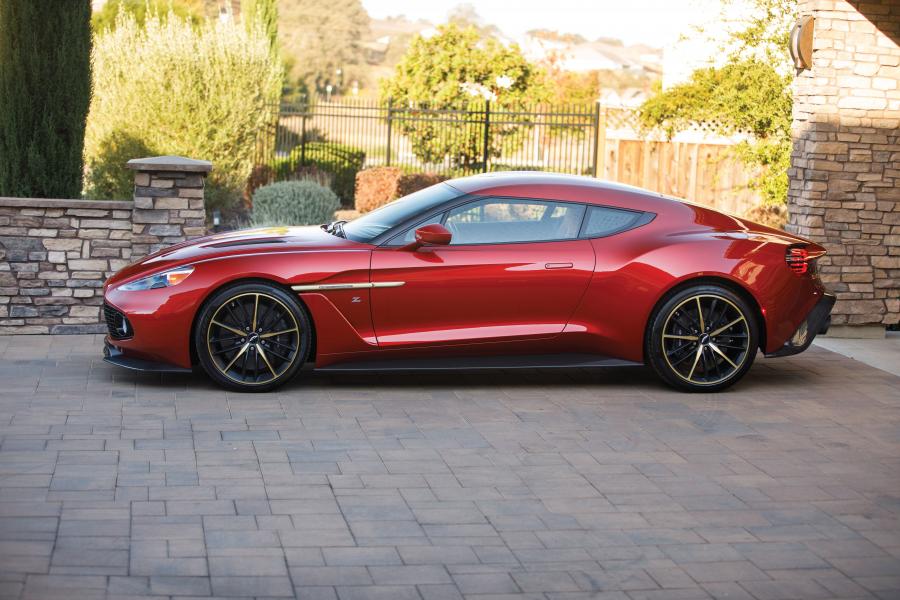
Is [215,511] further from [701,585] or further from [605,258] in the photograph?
[605,258]

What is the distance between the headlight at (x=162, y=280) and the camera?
7793 millimetres

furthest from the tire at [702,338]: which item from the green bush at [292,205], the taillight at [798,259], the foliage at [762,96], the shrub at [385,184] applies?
the shrub at [385,184]

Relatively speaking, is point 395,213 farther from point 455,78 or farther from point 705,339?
point 455,78

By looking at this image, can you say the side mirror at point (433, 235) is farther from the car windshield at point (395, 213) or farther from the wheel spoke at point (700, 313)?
the wheel spoke at point (700, 313)

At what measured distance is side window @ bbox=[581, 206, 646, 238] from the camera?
27.0 ft

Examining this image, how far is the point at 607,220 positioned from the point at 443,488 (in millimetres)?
2985

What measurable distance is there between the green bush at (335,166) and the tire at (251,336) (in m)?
14.5

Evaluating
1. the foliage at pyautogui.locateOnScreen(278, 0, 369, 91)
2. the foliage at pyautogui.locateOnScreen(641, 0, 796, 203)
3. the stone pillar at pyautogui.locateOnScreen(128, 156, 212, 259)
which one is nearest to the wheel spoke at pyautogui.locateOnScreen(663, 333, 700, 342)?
the stone pillar at pyautogui.locateOnScreen(128, 156, 212, 259)

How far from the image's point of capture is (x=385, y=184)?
2067cm

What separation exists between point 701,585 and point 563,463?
5.78ft

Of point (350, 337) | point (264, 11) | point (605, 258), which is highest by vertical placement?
point (264, 11)

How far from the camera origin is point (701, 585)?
15.9ft

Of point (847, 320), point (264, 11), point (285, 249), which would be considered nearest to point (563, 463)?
point (285, 249)

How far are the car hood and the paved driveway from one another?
828 millimetres
